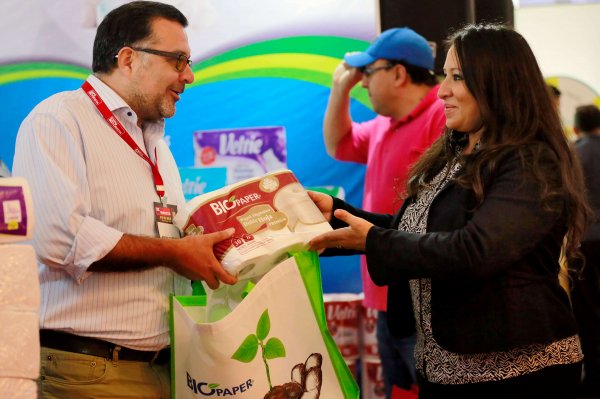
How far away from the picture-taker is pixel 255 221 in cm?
216

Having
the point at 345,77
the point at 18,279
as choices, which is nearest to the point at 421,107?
the point at 345,77

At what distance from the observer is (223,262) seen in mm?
2107

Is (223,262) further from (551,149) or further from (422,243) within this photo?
(551,149)

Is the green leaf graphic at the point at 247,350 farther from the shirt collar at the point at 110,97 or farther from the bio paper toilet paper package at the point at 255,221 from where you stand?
the shirt collar at the point at 110,97

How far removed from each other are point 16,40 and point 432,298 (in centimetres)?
322

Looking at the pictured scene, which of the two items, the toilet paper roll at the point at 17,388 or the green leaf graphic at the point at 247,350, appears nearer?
the toilet paper roll at the point at 17,388

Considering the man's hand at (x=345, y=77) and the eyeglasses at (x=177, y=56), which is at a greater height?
the eyeglasses at (x=177, y=56)

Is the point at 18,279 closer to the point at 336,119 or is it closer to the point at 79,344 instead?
the point at 79,344

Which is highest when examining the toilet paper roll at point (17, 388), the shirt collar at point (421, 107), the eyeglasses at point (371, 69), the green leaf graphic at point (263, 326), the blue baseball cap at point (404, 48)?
the blue baseball cap at point (404, 48)

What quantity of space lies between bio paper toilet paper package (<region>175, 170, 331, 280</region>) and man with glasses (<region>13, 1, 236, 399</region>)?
5cm

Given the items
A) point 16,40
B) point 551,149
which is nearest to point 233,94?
point 16,40

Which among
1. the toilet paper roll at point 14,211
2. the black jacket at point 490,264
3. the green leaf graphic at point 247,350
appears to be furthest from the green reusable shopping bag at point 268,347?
the toilet paper roll at point 14,211

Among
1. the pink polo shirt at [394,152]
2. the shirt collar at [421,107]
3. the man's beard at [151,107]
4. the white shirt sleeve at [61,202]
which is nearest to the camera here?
the white shirt sleeve at [61,202]

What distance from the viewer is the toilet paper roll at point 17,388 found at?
146 cm
